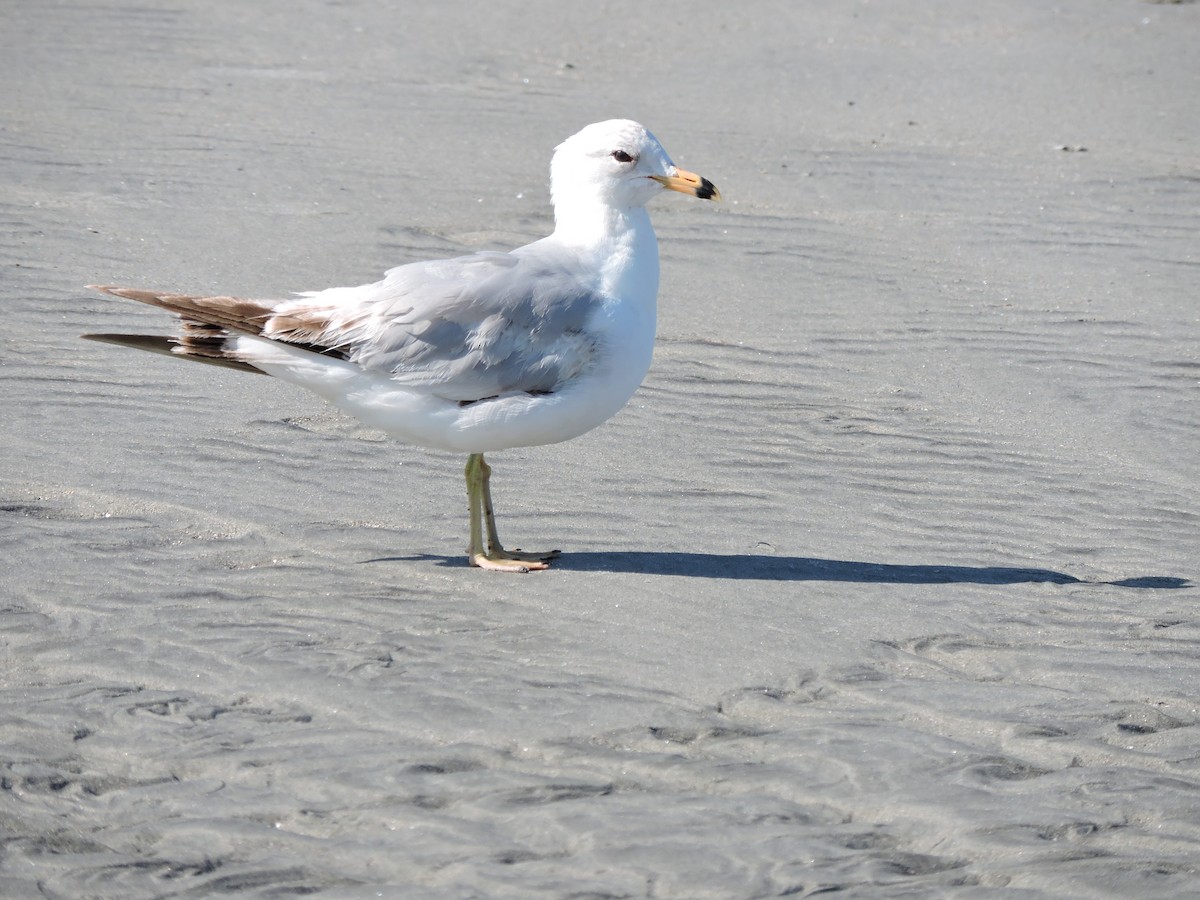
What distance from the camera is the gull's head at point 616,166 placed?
5523 millimetres

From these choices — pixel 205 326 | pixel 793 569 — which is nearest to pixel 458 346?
pixel 205 326

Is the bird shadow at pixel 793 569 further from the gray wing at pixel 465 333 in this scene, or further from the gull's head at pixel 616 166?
the gull's head at pixel 616 166

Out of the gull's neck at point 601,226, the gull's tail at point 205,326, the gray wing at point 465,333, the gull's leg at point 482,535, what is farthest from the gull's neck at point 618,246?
the gull's tail at point 205,326

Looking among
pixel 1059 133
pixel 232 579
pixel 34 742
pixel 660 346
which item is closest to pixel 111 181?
pixel 660 346

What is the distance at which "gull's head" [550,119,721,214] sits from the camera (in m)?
5.52

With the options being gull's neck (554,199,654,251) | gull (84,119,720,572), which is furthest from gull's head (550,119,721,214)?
gull (84,119,720,572)

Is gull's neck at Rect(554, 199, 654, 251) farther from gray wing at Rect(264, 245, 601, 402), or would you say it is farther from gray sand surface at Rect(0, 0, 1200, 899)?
gray sand surface at Rect(0, 0, 1200, 899)

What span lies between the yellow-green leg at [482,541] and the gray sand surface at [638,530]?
0.10 metres

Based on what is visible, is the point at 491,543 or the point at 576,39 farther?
the point at 576,39

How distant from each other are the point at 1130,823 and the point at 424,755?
1.78 metres

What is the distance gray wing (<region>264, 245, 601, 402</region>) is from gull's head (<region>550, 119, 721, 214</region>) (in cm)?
48

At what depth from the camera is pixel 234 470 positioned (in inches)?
238

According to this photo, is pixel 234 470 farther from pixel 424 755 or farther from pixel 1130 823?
pixel 1130 823

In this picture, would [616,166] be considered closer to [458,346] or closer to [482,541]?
[458,346]
